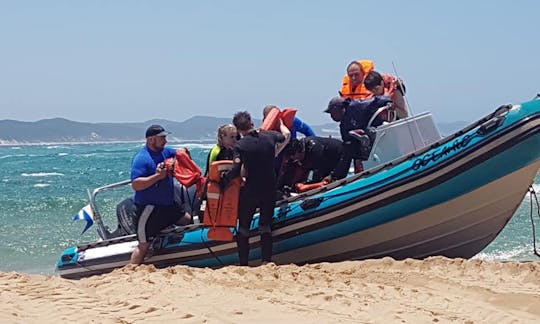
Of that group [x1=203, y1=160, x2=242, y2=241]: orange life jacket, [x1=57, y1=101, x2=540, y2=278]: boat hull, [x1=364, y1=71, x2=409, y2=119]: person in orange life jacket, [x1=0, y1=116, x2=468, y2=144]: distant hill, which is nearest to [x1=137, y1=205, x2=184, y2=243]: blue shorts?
[x1=57, y1=101, x2=540, y2=278]: boat hull

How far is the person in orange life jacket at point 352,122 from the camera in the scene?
6.87 metres

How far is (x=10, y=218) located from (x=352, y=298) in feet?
45.1

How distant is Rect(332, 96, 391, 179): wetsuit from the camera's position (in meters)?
6.87

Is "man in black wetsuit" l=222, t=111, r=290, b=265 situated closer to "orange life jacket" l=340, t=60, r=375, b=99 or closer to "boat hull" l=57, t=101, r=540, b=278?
"boat hull" l=57, t=101, r=540, b=278

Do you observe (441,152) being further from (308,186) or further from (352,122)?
(308,186)

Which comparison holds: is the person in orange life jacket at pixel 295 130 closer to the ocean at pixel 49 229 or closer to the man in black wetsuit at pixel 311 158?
the man in black wetsuit at pixel 311 158

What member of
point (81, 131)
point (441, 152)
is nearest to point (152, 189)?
point (441, 152)

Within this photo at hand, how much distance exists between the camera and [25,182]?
3066cm

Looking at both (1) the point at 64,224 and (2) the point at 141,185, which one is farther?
(1) the point at 64,224

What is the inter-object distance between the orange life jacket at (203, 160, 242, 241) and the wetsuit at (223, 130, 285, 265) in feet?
0.19

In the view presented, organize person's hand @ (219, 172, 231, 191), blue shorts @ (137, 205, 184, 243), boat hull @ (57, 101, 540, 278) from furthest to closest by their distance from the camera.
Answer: blue shorts @ (137, 205, 184, 243), person's hand @ (219, 172, 231, 191), boat hull @ (57, 101, 540, 278)

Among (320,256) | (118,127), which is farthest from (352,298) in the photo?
(118,127)

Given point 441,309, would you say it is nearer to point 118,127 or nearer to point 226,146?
point 226,146

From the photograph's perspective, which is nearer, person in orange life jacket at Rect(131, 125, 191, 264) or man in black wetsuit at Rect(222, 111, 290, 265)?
man in black wetsuit at Rect(222, 111, 290, 265)
